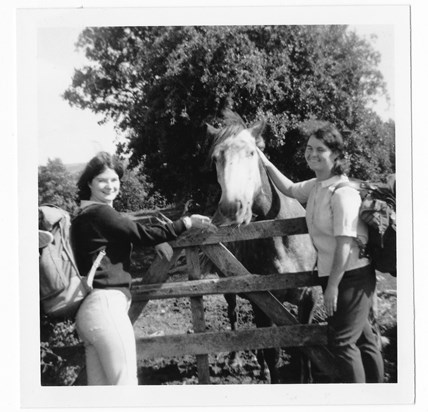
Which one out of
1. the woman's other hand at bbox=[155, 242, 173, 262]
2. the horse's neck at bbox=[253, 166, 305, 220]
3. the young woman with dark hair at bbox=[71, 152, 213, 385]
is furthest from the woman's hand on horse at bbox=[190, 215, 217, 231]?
the horse's neck at bbox=[253, 166, 305, 220]

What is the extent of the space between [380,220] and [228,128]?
135 cm

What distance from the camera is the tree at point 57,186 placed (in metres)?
3.92

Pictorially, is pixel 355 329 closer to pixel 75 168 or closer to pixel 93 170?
pixel 93 170

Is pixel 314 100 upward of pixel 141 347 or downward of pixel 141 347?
upward

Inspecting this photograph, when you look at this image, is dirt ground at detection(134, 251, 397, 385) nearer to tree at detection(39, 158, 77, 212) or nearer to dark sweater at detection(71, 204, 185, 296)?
dark sweater at detection(71, 204, 185, 296)

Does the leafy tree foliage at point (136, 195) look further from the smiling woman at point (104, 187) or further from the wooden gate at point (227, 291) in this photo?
the wooden gate at point (227, 291)

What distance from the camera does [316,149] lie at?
150 inches

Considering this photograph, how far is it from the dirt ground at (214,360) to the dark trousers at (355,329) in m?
0.20

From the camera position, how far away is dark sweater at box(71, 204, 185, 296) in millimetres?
3709

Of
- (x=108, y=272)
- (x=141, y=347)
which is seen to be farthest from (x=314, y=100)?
(x=141, y=347)

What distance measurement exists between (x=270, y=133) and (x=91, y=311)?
6.53 feet

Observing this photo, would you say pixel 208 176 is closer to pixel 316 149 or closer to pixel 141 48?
pixel 316 149

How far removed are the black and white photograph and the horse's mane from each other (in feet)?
0.06

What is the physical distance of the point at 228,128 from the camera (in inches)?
154
